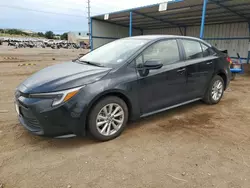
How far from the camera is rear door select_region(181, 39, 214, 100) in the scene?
12.0 ft

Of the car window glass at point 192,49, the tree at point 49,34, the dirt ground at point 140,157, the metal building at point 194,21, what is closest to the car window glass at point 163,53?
the car window glass at point 192,49

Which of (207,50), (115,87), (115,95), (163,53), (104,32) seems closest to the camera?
(115,87)

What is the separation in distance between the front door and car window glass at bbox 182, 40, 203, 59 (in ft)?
0.85

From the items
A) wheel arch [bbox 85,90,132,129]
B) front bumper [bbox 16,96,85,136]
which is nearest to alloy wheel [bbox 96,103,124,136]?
wheel arch [bbox 85,90,132,129]

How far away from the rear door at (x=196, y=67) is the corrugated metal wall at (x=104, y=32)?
12.8 meters

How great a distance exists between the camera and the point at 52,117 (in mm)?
2369

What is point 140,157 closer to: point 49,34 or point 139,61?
point 139,61

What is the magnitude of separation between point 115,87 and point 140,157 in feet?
3.28

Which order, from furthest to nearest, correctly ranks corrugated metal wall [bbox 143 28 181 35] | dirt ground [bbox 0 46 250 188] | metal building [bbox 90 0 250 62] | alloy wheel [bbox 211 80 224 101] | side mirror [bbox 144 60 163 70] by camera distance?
1. corrugated metal wall [bbox 143 28 181 35]
2. metal building [bbox 90 0 250 62]
3. alloy wheel [bbox 211 80 224 101]
4. side mirror [bbox 144 60 163 70]
5. dirt ground [bbox 0 46 250 188]

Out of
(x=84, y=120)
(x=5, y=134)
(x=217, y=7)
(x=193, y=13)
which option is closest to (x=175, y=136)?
(x=84, y=120)

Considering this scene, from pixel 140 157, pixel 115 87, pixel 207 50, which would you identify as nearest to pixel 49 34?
pixel 207 50

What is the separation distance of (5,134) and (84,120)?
1.45m

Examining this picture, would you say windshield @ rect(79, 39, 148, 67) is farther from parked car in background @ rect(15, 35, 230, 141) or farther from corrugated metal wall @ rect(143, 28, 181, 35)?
corrugated metal wall @ rect(143, 28, 181, 35)

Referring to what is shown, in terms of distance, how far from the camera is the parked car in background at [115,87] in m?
2.43
